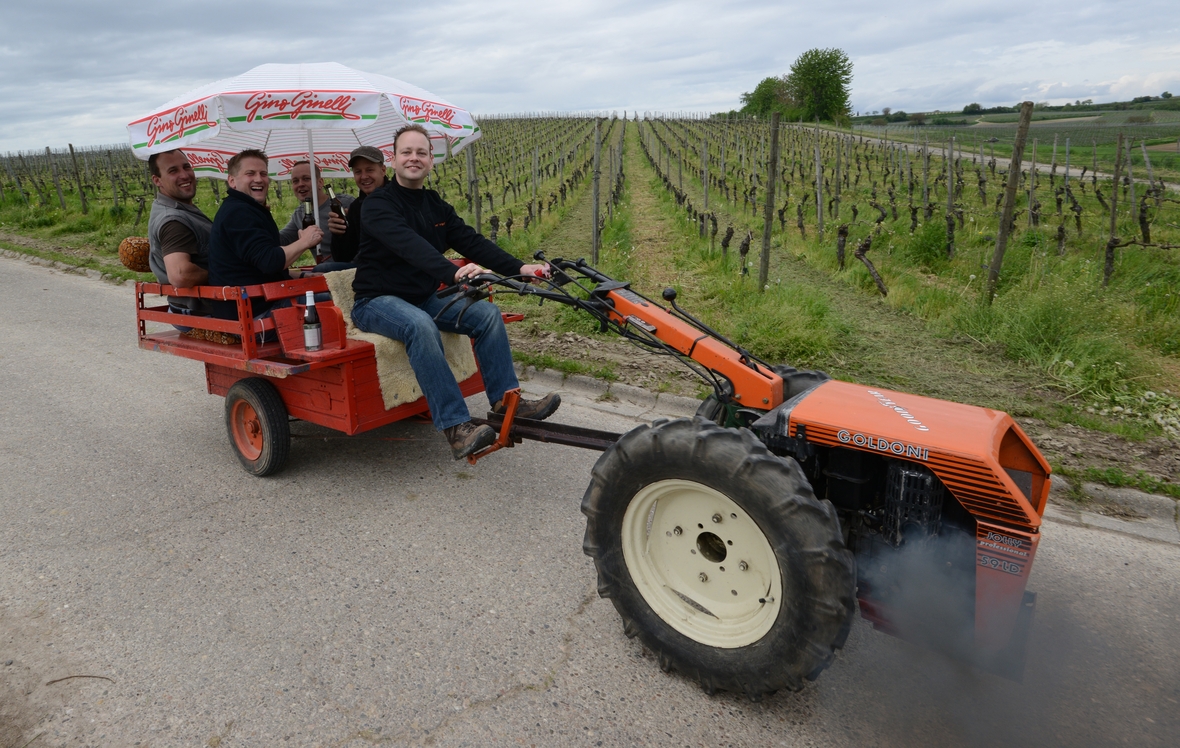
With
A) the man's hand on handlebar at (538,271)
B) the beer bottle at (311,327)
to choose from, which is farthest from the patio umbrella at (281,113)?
the man's hand on handlebar at (538,271)

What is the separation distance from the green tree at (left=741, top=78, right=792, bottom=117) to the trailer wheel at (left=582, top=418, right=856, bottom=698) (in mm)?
87502

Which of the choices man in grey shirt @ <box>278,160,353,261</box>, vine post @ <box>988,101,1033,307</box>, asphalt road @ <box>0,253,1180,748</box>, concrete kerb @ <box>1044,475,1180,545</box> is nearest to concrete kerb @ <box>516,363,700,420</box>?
asphalt road @ <box>0,253,1180,748</box>

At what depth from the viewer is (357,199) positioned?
17.3ft

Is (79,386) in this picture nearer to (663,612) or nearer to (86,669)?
(86,669)

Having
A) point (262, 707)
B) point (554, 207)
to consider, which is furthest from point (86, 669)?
point (554, 207)

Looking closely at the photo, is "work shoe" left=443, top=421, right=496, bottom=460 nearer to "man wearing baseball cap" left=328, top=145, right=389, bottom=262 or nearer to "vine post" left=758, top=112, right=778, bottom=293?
"man wearing baseball cap" left=328, top=145, right=389, bottom=262

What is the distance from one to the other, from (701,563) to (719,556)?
0.24 ft

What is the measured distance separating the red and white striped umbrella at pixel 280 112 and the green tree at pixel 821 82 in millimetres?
81583

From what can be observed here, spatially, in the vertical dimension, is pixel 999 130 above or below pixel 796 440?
above

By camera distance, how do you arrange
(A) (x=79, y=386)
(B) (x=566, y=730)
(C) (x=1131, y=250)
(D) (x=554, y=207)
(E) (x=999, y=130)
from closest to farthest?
(B) (x=566, y=730)
(A) (x=79, y=386)
(C) (x=1131, y=250)
(D) (x=554, y=207)
(E) (x=999, y=130)

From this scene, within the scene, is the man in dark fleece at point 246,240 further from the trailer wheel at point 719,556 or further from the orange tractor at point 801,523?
the trailer wheel at point 719,556

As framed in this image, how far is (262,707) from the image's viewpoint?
2.54 metres

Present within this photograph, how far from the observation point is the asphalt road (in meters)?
2.46

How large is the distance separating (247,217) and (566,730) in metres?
3.46
